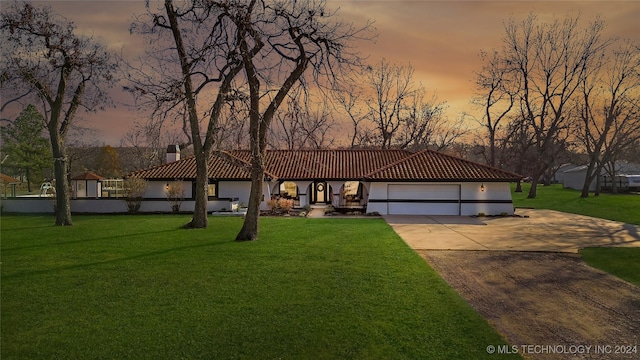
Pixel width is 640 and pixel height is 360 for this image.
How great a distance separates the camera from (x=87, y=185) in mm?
38469

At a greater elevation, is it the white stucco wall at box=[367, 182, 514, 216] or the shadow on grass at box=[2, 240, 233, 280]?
the white stucco wall at box=[367, 182, 514, 216]

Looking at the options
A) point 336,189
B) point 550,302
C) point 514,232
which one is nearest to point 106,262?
point 550,302

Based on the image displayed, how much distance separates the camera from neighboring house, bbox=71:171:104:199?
125 ft

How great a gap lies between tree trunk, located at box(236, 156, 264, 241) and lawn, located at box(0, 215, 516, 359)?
990mm

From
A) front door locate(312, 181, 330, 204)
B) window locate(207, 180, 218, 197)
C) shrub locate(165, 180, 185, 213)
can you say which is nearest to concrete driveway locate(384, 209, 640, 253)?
front door locate(312, 181, 330, 204)

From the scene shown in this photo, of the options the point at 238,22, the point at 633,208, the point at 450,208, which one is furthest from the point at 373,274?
the point at 633,208

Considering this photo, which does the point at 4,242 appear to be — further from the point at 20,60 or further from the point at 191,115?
the point at 20,60

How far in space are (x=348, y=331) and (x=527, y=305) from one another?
151 inches

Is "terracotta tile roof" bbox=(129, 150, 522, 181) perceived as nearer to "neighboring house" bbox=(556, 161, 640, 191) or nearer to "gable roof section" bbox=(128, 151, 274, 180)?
"gable roof section" bbox=(128, 151, 274, 180)

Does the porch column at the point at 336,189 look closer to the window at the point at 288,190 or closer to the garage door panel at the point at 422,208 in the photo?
the window at the point at 288,190

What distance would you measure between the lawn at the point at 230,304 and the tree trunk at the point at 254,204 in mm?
990

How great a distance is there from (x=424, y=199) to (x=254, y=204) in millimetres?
14848

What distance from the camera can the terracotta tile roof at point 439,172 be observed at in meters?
26.5

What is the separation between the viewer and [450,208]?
2694 centimetres
